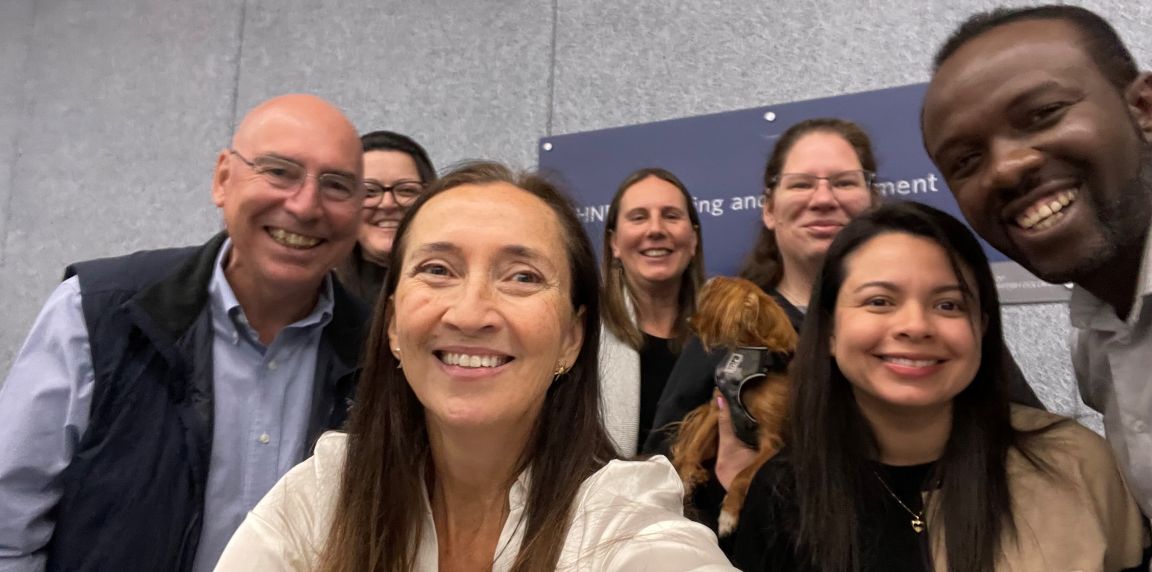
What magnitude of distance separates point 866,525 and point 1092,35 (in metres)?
0.93

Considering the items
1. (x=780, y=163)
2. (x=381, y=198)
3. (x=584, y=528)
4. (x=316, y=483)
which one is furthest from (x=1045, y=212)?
(x=381, y=198)

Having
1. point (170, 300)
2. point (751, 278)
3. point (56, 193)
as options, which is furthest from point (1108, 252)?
point (56, 193)

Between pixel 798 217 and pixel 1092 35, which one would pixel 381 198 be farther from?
pixel 1092 35

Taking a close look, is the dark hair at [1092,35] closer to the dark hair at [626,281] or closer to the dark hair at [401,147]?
the dark hair at [626,281]

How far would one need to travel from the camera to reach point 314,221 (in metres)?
1.80

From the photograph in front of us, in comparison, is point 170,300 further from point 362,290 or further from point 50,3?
point 50,3

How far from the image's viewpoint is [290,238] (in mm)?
1812

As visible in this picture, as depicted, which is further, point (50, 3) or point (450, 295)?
point (50, 3)

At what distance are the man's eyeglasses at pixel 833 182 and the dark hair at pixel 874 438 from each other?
40 cm

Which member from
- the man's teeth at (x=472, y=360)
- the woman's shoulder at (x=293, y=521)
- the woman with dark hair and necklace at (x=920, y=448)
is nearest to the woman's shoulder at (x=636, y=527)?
the man's teeth at (x=472, y=360)

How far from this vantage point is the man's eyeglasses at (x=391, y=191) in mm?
2447

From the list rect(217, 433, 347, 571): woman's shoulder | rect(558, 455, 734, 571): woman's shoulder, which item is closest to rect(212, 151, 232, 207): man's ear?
rect(217, 433, 347, 571): woman's shoulder

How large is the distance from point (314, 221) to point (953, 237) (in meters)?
1.28

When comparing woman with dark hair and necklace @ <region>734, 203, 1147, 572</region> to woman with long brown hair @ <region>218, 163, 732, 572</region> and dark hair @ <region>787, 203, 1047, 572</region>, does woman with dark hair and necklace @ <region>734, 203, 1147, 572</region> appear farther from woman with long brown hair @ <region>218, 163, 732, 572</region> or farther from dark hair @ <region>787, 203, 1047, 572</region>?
woman with long brown hair @ <region>218, 163, 732, 572</region>
